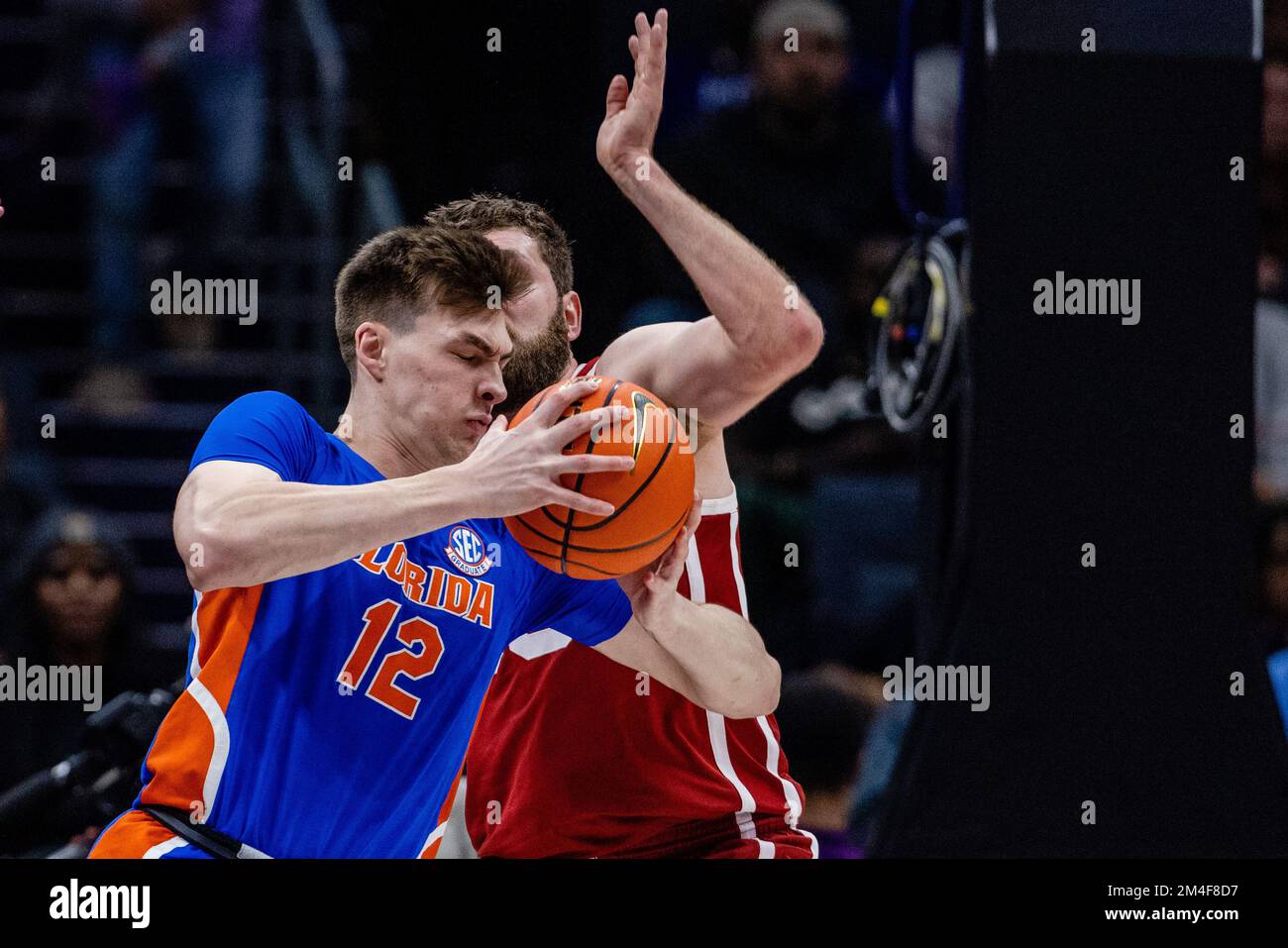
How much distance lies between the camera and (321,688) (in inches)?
99.7

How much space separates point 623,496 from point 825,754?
158 centimetres

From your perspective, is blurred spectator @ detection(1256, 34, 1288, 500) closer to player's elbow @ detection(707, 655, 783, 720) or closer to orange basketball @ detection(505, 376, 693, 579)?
player's elbow @ detection(707, 655, 783, 720)

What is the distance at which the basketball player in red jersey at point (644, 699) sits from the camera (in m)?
2.91

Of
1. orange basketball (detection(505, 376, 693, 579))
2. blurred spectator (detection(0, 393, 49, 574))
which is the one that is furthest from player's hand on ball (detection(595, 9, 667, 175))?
blurred spectator (detection(0, 393, 49, 574))

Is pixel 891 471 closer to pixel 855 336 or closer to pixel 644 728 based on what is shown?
pixel 855 336

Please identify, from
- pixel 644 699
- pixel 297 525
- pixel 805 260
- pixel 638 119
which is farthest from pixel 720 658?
pixel 805 260

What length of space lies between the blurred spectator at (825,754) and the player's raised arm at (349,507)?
1641 mm

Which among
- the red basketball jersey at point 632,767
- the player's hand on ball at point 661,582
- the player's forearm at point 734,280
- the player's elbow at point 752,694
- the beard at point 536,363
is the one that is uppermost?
the player's forearm at point 734,280

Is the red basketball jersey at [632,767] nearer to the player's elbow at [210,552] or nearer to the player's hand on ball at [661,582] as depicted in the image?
the player's hand on ball at [661,582]

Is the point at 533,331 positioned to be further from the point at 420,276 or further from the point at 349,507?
the point at 349,507

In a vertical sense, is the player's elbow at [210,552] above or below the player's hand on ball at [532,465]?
below

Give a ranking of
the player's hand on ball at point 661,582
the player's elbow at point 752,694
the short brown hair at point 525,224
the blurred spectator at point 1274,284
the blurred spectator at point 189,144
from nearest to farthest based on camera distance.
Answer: the player's hand on ball at point 661,582, the player's elbow at point 752,694, the short brown hair at point 525,224, the blurred spectator at point 1274,284, the blurred spectator at point 189,144

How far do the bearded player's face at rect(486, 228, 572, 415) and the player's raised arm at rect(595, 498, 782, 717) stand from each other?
0.51 m

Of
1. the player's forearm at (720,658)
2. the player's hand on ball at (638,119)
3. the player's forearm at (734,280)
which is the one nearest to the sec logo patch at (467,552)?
the player's forearm at (720,658)
